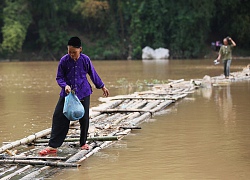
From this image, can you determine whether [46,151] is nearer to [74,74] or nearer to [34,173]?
[34,173]

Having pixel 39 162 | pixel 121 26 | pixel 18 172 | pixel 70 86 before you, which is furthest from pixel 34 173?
pixel 121 26

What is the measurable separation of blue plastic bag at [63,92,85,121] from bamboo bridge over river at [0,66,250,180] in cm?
45

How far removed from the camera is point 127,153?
20.9 feet

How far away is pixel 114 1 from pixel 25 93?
32.1 m

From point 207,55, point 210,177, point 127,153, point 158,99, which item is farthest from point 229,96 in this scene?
point 207,55

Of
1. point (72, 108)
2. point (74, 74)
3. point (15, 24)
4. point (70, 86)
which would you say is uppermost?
point (15, 24)

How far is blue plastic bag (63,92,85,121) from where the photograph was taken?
6105 millimetres

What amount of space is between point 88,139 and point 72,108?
85cm

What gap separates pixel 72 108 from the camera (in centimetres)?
610

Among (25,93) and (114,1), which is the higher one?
(114,1)

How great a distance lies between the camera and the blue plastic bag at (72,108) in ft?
20.0

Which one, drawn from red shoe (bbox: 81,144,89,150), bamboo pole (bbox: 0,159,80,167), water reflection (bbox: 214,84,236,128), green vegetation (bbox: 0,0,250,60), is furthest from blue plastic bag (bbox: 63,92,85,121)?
green vegetation (bbox: 0,0,250,60)

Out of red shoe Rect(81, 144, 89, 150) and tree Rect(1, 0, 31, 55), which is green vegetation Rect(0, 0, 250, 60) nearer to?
tree Rect(1, 0, 31, 55)

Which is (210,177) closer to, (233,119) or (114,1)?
(233,119)
